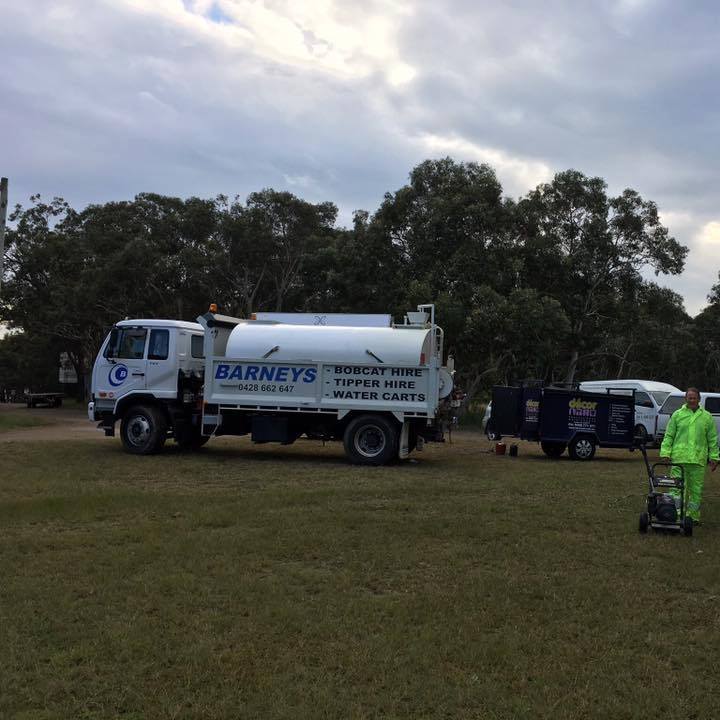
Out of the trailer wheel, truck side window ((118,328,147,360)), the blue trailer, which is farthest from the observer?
the trailer wheel

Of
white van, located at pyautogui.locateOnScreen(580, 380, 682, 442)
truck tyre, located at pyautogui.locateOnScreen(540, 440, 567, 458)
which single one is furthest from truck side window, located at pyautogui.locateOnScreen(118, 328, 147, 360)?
white van, located at pyautogui.locateOnScreen(580, 380, 682, 442)

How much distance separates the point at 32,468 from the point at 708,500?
36.5 feet

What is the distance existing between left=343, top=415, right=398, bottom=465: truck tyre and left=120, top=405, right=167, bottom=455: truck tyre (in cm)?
393

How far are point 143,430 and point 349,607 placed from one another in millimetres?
10995

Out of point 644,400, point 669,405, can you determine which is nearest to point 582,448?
point 669,405

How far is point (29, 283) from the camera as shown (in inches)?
1689

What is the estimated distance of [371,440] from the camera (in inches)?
579


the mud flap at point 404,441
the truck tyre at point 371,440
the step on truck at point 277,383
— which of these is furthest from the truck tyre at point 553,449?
the truck tyre at point 371,440

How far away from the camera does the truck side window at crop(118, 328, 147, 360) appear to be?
15.4m

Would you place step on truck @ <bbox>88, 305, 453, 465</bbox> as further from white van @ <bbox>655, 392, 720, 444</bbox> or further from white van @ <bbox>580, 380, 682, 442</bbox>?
white van @ <bbox>580, 380, 682, 442</bbox>

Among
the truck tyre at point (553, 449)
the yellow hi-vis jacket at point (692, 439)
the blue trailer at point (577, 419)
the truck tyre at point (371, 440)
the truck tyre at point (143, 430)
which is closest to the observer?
the yellow hi-vis jacket at point (692, 439)

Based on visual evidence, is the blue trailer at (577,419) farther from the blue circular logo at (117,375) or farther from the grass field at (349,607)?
the blue circular logo at (117,375)

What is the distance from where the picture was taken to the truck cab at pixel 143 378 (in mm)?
15258

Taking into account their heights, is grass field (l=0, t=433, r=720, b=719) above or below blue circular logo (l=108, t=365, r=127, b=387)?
below
